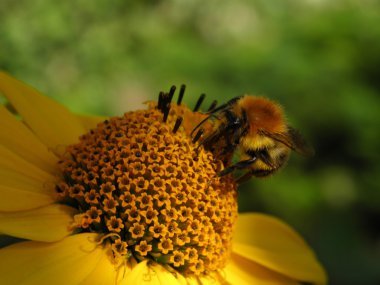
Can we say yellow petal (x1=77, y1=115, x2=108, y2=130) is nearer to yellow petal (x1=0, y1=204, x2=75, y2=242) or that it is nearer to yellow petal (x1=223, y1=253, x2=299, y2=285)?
yellow petal (x1=0, y1=204, x2=75, y2=242)

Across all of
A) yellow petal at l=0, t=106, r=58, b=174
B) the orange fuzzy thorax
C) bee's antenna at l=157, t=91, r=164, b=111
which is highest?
the orange fuzzy thorax

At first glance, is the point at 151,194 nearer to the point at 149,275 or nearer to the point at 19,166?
the point at 149,275

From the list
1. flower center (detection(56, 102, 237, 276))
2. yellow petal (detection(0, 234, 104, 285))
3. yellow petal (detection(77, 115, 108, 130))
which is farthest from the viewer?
yellow petal (detection(77, 115, 108, 130))

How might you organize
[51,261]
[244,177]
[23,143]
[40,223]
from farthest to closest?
[244,177], [23,143], [40,223], [51,261]

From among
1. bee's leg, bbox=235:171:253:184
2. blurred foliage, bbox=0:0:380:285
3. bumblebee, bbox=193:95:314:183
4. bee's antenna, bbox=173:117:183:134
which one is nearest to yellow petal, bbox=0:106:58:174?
bee's antenna, bbox=173:117:183:134

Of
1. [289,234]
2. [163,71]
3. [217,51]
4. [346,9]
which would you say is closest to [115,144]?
[289,234]

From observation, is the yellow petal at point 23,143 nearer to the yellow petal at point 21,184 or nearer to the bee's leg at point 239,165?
the yellow petal at point 21,184

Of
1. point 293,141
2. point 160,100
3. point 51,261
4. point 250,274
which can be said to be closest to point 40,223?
point 51,261
